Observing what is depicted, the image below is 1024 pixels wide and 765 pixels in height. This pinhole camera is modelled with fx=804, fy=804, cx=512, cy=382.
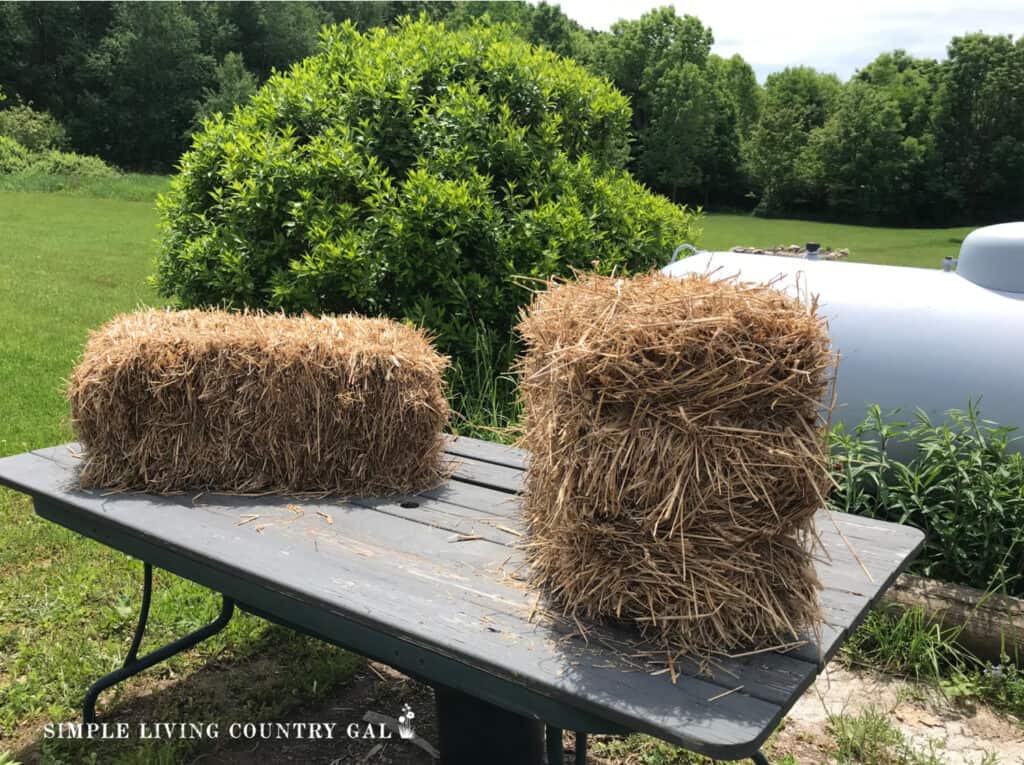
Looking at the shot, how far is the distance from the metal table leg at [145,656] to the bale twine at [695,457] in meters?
1.82

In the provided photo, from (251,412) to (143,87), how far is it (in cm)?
5008

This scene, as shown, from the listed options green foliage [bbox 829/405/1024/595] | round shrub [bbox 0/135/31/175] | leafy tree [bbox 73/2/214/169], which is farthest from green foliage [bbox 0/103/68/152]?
green foliage [bbox 829/405/1024/595]

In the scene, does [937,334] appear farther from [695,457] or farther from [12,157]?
[12,157]

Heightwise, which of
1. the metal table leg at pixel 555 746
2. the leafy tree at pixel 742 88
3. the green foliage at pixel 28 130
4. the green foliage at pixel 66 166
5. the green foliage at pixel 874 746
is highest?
the leafy tree at pixel 742 88

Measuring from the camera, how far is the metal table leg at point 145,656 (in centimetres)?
283

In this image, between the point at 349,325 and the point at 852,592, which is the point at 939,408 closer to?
the point at 852,592

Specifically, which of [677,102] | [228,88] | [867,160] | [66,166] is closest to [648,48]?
[677,102]

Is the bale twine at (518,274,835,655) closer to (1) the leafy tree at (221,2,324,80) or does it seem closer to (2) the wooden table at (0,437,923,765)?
(2) the wooden table at (0,437,923,765)

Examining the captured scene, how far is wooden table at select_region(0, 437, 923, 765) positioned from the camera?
4.92ft

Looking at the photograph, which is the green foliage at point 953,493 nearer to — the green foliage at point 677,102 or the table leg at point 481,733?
the table leg at point 481,733

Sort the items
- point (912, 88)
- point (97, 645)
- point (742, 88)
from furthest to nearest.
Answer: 1. point (742, 88)
2. point (912, 88)
3. point (97, 645)

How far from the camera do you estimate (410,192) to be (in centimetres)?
442

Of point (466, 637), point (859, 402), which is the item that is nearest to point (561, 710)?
point (466, 637)

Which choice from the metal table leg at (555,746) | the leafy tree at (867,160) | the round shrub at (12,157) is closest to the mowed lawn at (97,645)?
the metal table leg at (555,746)
